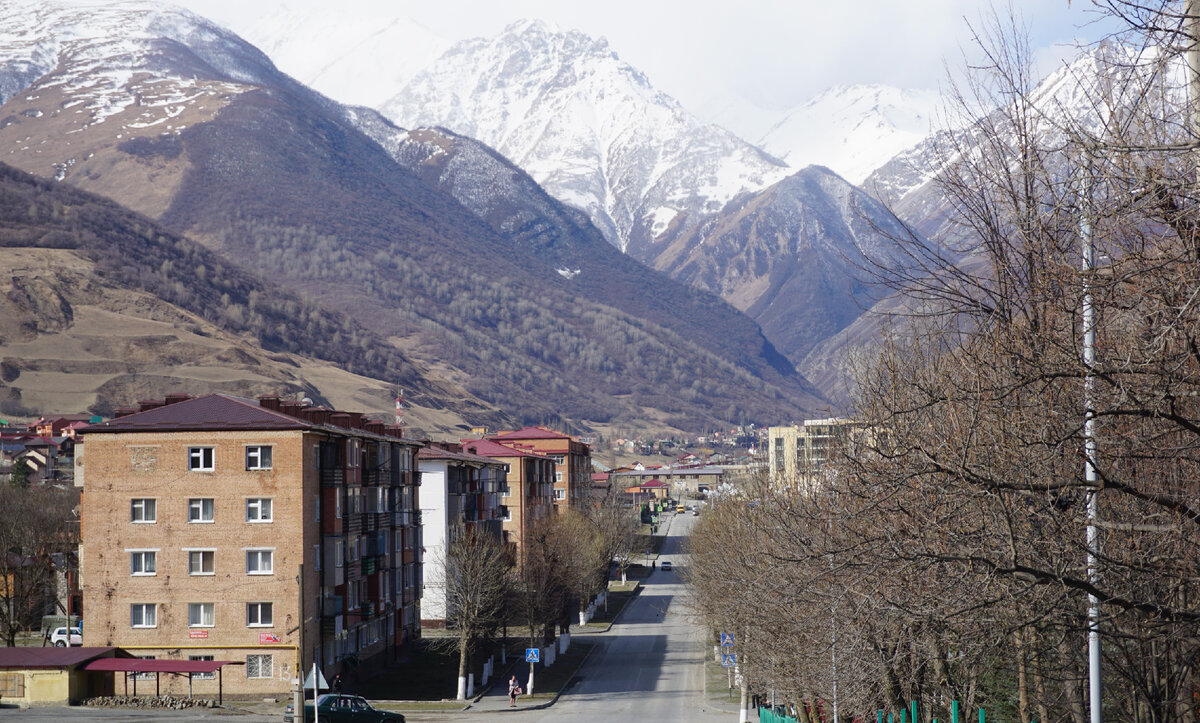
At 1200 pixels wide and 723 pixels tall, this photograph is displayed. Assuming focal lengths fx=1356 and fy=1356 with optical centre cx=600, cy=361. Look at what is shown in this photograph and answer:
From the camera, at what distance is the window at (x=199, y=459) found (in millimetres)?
65188

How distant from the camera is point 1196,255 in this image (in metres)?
12.9

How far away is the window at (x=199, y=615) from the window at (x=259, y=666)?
2622mm

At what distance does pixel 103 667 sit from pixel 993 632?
53314mm

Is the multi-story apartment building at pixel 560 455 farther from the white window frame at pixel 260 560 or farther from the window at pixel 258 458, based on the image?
the window at pixel 258 458

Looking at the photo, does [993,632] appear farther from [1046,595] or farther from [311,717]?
[311,717]

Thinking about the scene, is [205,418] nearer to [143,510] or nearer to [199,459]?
[199,459]

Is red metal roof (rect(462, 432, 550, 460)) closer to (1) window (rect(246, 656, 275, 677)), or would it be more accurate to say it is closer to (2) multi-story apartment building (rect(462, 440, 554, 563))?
(2) multi-story apartment building (rect(462, 440, 554, 563))

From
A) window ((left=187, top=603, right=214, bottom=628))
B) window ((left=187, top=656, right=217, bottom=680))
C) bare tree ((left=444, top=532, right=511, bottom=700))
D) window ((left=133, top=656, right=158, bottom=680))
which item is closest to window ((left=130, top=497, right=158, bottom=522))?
window ((left=187, top=603, right=214, bottom=628))

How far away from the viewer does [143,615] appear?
64.9 m

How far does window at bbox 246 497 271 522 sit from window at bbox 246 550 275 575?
5.19ft

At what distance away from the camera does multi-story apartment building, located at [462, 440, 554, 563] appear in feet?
393

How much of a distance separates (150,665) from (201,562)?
17.9 ft

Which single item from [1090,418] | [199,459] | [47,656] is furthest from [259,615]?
[1090,418]

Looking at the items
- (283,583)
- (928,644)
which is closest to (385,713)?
(283,583)
